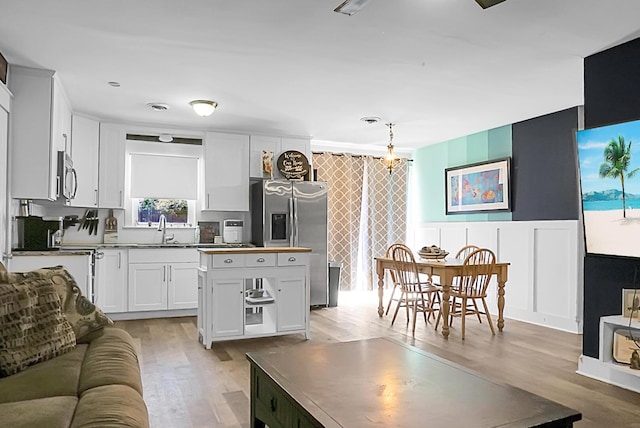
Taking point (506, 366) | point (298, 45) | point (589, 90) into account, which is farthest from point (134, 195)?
point (589, 90)

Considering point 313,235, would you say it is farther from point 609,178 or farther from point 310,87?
point 609,178

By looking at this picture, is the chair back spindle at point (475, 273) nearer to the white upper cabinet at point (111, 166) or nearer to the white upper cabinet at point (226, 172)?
the white upper cabinet at point (226, 172)

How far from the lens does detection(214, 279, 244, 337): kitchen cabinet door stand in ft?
14.0

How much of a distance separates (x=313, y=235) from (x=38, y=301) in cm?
440

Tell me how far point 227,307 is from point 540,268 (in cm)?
354

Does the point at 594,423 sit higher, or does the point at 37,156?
the point at 37,156

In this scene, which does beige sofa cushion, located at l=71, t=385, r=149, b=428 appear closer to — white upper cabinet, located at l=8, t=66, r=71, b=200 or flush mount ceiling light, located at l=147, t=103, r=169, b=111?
white upper cabinet, located at l=8, t=66, r=71, b=200

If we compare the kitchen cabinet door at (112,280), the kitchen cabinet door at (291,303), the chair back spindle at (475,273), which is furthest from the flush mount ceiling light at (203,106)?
the chair back spindle at (475,273)

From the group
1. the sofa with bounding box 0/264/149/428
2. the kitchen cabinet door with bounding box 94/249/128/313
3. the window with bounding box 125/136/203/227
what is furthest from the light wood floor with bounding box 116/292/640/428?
the window with bounding box 125/136/203/227

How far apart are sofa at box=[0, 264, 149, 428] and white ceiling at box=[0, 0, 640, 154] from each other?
5.42 ft

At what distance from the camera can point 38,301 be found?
7.47ft

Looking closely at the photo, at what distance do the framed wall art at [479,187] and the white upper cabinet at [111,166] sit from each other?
4431mm

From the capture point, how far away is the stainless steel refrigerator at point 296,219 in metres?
6.23

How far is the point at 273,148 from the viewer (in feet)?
21.7
